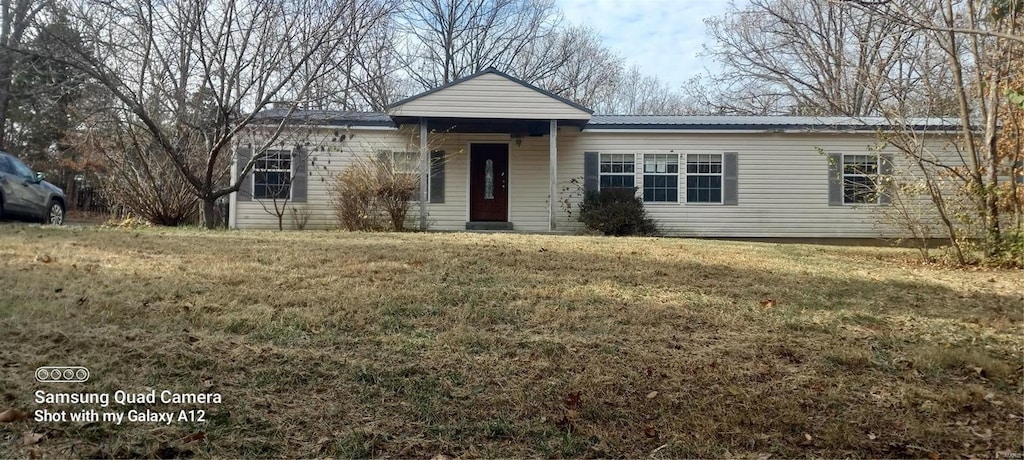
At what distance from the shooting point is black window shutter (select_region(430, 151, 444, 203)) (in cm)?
1438

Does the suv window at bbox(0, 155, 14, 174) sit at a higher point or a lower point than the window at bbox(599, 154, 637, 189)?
lower

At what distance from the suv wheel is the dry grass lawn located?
259 inches

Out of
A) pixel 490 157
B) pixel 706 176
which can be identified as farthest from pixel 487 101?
pixel 706 176

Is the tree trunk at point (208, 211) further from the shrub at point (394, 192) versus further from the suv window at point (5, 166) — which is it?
the shrub at point (394, 192)

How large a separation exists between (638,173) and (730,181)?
2247mm

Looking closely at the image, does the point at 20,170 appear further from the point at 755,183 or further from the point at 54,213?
the point at 755,183

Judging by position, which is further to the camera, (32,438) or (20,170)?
(20,170)

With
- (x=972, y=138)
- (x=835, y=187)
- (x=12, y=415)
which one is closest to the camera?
(x=12, y=415)

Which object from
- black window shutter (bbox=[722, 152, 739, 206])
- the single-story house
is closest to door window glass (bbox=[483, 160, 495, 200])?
the single-story house

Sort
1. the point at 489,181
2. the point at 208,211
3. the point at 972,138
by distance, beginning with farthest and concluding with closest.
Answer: the point at 489,181, the point at 208,211, the point at 972,138

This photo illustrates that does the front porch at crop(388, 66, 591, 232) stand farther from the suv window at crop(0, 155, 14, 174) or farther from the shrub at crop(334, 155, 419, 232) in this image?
the suv window at crop(0, 155, 14, 174)

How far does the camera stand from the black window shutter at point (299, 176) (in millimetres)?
13898

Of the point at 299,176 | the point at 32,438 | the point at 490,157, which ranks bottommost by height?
the point at 32,438

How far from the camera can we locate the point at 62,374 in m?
3.12
